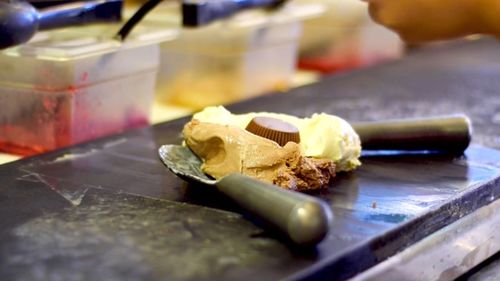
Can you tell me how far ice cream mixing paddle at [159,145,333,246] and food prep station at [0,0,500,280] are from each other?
0.02 m

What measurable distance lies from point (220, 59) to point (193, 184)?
68cm

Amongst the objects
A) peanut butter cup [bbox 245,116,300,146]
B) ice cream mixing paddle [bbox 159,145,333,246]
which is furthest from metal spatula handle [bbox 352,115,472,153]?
ice cream mixing paddle [bbox 159,145,333,246]

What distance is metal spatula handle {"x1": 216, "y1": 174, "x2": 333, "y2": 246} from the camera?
77cm

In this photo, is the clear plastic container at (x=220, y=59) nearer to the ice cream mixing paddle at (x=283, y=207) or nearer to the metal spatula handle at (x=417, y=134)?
the metal spatula handle at (x=417, y=134)

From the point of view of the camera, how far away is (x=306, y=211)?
2.53ft

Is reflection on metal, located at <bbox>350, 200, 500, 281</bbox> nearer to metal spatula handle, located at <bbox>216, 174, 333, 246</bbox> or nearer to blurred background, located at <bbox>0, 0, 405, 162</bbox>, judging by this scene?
metal spatula handle, located at <bbox>216, 174, 333, 246</bbox>

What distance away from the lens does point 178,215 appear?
88 cm

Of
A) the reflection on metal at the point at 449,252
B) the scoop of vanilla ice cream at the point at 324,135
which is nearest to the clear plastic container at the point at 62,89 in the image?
the scoop of vanilla ice cream at the point at 324,135

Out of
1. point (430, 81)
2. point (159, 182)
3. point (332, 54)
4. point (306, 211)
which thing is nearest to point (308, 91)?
point (430, 81)

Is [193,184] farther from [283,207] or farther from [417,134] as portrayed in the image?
[417,134]

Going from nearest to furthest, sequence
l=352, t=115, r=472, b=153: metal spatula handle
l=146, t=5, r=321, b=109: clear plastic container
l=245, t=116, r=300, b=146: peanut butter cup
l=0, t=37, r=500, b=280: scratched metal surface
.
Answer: l=0, t=37, r=500, b=280: scratched metal surface < l=245, t=116, r=300, b=146: peanut butter cup < l=352, t=115, r=472, b=153: metal spatula handle < l=146, t=5, r=321, b=109: clear plastic container

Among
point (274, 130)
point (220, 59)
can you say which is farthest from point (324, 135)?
point (220, 59)

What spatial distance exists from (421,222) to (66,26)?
632 mm

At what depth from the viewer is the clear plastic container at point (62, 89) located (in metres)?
1.19
